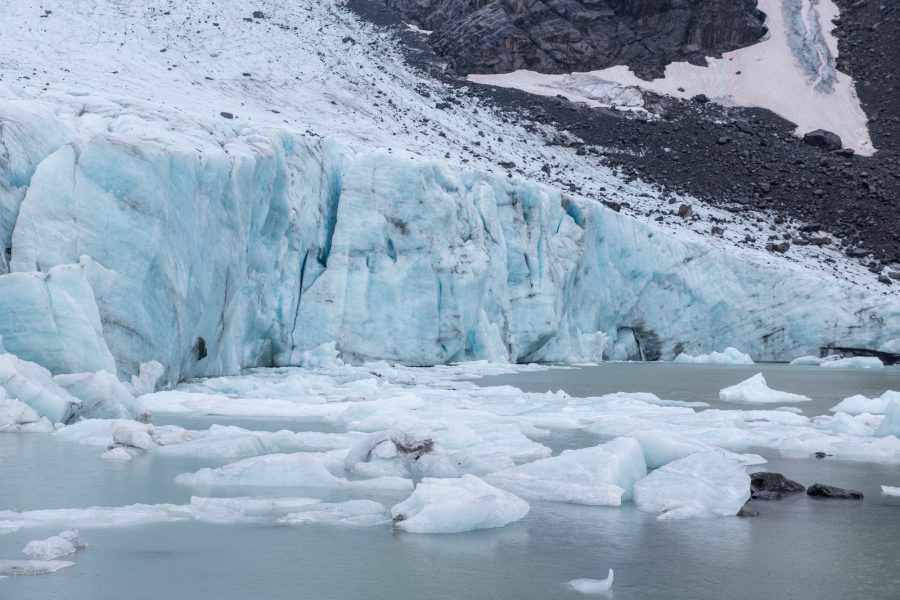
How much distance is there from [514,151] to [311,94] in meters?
6.71

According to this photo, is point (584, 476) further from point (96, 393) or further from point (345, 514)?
point (96, 393)

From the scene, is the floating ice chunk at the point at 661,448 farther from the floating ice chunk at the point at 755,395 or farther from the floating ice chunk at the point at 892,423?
the floating ice chunk at the point at 755,395

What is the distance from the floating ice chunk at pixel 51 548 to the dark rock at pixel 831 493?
411 centimetres

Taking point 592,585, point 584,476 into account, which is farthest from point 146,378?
point 592,585

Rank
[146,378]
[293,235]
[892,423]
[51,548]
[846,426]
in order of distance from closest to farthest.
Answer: [51,548]
[892,423]
[846,426]
[146,378]
[293,235]

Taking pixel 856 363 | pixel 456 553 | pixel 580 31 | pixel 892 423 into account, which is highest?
pixel 580 31

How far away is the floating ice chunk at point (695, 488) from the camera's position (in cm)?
502

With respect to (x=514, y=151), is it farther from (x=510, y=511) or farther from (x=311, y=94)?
(x=510, y=511)

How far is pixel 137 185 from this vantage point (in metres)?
10.2

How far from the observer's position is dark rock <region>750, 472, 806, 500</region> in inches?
219

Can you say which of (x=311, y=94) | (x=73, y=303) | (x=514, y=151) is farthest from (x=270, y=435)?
(x=514, y=151)

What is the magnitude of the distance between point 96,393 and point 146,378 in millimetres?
2033

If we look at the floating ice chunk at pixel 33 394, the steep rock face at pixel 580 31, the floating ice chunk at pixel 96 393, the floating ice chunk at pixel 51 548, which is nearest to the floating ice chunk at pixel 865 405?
the floating ice chunk at pixel 96 393

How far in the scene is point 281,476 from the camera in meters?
5.49
